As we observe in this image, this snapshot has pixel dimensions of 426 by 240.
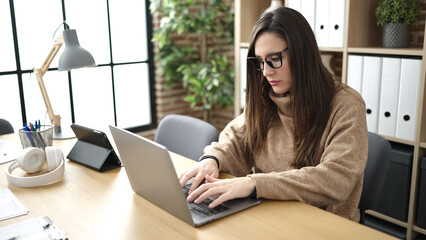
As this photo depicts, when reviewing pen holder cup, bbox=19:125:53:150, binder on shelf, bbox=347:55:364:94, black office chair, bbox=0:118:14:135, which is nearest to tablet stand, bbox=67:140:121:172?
pen holder cup, bbox=19:125:53:150

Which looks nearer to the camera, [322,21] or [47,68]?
[47,68]

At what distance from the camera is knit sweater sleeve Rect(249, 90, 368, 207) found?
1269 millimetres

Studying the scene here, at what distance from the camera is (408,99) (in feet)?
7.29

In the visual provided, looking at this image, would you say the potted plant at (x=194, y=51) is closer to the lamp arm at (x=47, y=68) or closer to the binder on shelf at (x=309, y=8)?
the binder on shelf at (x=309, y=8)

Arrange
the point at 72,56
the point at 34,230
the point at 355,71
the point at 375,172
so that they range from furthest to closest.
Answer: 1. the point at 355,71
2. the point at 72,56
3. the point at 375,172
4. the point at 34,230

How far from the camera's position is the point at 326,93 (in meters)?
1.47

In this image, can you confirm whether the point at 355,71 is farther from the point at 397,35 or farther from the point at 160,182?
the point at 160,182

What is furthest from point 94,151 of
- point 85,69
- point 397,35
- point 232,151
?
point 85,69

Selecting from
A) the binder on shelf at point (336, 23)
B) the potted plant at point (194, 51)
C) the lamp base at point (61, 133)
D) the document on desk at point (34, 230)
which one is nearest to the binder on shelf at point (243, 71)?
the potted plant at point (194, 51)

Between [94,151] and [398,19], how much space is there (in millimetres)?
1739

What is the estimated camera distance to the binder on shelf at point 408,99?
7.13 ft

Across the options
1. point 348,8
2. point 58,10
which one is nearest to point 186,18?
point 58,10

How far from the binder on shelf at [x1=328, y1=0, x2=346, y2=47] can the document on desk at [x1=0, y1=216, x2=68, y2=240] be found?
1.94 metres

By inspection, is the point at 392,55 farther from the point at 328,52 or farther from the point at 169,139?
the point at 169,139
